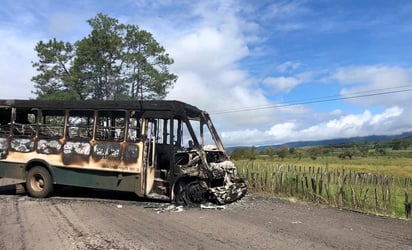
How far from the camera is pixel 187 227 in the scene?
8.47 metres

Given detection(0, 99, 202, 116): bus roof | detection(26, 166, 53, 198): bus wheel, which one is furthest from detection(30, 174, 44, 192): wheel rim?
detection(0, 99, 202, 116): bus roof

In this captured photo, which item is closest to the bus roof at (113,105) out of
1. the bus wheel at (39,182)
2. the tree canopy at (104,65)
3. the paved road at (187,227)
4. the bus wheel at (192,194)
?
the bus wheel at (39,182)

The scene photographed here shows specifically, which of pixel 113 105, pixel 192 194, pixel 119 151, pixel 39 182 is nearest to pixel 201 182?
→ pixel 192 194

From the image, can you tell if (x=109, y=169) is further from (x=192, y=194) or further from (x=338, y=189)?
(x=338, y=189)

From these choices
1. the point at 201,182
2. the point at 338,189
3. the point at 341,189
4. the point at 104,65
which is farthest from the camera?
the point at 104,65

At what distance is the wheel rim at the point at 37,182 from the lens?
1276cm

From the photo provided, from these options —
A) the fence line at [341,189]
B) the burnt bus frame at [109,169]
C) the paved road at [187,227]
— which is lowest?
the paved road at [187,227]

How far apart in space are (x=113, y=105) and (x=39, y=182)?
134 inches

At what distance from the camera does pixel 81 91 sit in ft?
109

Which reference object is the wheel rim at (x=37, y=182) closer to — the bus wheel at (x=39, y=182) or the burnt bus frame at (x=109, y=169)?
the bus wheel at (x=39, y=182)

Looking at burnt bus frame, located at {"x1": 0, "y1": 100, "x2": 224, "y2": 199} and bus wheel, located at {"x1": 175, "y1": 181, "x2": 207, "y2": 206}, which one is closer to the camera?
bus wheel, located at {"x1": 175, "y1": 181, "x2": 207, "y2": 206}

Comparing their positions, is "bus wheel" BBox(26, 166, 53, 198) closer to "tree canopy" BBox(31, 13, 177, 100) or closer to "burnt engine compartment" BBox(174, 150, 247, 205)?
"burnt engine compartment" BBox(174, 150, 247, 205)

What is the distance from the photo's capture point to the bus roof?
1166 cm

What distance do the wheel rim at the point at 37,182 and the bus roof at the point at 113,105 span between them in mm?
2111
